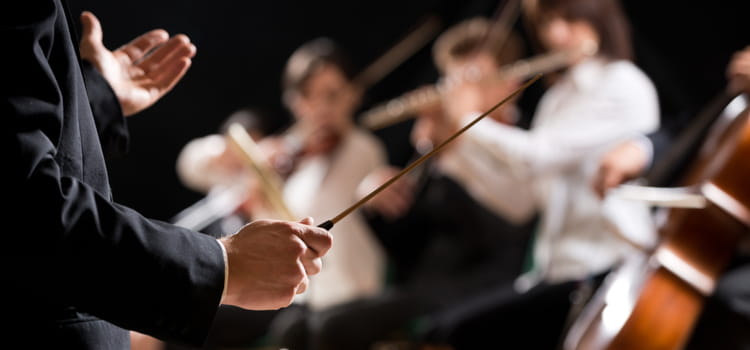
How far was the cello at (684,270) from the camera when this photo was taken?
3.90 feet

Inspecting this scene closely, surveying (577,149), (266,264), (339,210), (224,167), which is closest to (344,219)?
(339,210)

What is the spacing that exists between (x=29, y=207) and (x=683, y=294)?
37.2 inches

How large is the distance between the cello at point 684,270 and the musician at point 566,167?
22cm

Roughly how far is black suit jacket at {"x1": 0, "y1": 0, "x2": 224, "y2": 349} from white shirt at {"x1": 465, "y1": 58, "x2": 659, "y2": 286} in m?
1.07

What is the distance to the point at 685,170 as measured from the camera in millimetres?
1487

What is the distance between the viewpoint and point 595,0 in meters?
1.79

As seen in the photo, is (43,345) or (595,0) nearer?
(43,345)

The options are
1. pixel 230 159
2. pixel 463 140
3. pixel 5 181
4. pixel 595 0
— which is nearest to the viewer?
pixel 5 181

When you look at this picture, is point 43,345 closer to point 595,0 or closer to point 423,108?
point 595,0

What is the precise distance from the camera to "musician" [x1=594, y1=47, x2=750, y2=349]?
1.19 m

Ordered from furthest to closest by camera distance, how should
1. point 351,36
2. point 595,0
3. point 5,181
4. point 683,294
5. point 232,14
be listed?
point 351,36 < point 232,14 < point 595,0 < point 683,294 < point 5,181

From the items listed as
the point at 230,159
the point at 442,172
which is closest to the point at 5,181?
the point at 442,172

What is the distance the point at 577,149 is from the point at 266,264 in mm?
1166

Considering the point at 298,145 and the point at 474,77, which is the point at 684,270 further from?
the point at 298,145
